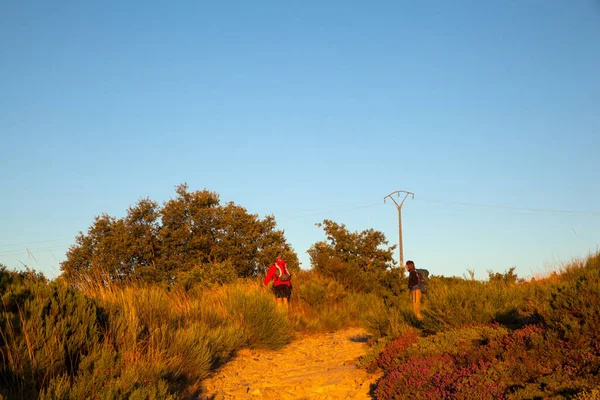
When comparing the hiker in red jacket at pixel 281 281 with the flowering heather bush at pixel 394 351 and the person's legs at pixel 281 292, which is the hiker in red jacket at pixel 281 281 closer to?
the person's legs at pixel 281 292

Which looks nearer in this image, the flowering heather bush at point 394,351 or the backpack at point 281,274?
the flowering heather bush at point 394,351

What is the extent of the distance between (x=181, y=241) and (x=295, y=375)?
23863 mm

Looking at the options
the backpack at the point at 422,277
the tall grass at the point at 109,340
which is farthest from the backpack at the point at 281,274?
the backpack at the point at 422,277

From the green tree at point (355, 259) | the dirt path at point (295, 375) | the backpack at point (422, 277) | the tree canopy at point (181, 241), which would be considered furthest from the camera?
the tree canopy at point (181, 241)

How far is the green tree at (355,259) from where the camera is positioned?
2192 cm

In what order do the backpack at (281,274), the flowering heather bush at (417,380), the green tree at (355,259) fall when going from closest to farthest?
the flowering heather bush at (417,380)
the backpack at (281,274)
the green tree at (355,259)

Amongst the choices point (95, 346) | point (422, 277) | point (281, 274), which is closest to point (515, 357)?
point (95, 346)

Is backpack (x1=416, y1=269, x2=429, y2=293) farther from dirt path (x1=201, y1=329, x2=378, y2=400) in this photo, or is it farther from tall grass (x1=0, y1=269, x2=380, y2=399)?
tall grass (x1=0, y1=269, x2=380, y2=399)

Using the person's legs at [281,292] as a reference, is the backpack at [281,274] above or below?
above

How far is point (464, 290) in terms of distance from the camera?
9867 mm

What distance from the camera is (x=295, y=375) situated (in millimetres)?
8969

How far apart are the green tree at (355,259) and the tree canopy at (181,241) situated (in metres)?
6.17

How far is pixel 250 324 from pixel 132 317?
408 cm

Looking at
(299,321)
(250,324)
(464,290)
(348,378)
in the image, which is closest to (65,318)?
(348,378)
